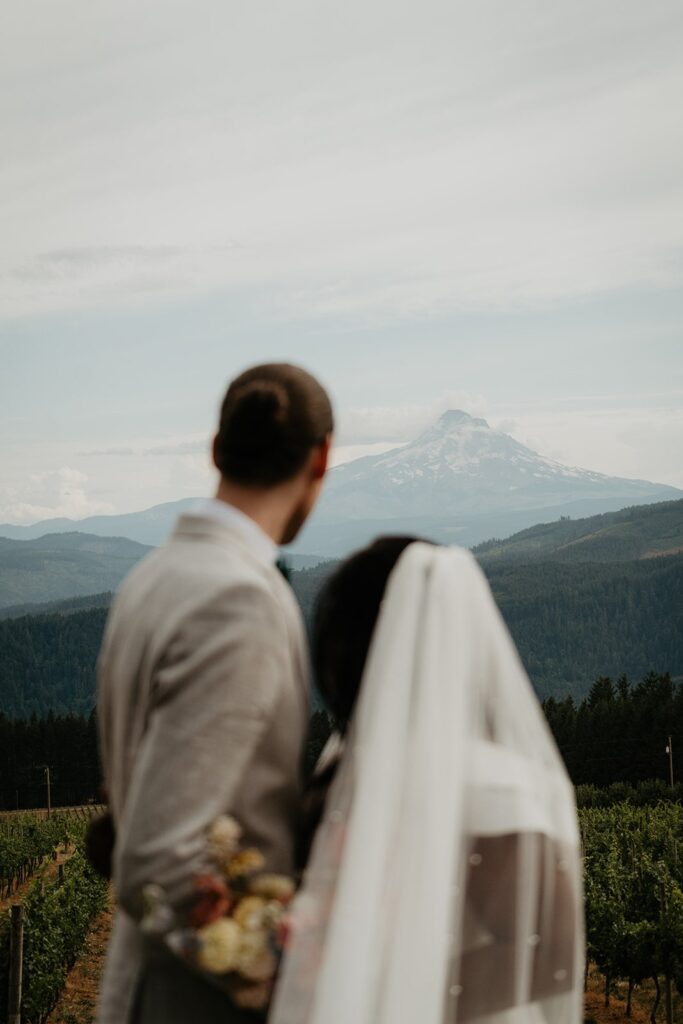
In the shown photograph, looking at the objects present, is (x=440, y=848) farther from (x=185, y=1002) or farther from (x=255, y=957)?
(x=185, y=1002)

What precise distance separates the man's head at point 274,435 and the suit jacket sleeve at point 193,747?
0.37 m

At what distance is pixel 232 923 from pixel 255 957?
0.08m

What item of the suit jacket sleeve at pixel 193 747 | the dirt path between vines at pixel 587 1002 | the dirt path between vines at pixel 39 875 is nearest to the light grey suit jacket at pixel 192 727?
the suit jacket sleeve at pixel 193 747

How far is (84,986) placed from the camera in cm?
2577

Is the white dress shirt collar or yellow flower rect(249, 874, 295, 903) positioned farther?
the white dress shirt collar

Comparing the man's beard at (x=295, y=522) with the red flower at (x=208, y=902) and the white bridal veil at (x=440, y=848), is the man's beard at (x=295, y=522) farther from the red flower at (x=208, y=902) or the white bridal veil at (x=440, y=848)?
the red flower at (x=208, y=902)

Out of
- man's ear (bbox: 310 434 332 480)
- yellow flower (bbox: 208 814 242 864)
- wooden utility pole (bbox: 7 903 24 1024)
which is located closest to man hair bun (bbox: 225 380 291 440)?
man's ear (bbox: 310 434 332 480)

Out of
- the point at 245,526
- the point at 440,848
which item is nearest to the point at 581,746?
the point at 440,848

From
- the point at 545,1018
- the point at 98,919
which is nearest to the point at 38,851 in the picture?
the point at 98,919

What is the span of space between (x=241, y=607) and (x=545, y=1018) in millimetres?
1128

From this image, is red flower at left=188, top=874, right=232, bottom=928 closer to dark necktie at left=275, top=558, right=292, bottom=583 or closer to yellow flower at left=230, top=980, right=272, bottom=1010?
yellow flower at left=230, top=980, right=272, bottom=1010

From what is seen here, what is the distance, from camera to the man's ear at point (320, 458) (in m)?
2.34

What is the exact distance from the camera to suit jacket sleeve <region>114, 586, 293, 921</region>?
196cm

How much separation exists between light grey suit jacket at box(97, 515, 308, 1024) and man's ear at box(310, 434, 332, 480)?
24cm
